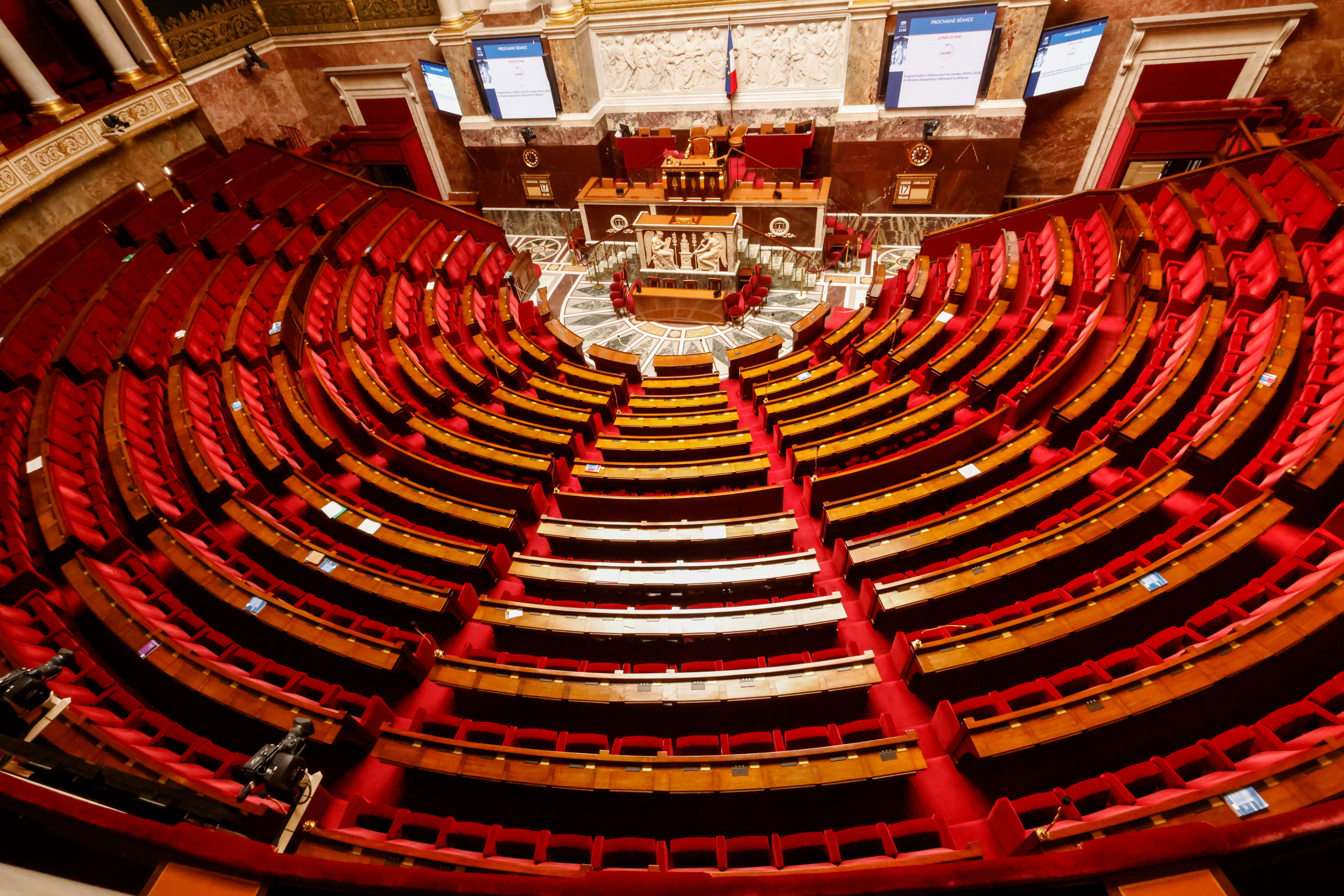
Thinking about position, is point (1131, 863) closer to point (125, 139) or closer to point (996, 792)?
point (996, 792)

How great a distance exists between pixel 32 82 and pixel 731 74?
1281 cm

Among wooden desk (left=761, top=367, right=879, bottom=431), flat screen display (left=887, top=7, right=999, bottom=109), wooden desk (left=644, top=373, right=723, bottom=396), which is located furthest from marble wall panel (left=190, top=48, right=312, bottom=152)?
wooden desk (left=761, top=367, right=879, bottom=431)

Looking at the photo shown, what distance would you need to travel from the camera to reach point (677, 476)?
21.3 feet

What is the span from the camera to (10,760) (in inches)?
90.5

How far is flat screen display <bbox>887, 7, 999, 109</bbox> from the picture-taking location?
33.9 ft

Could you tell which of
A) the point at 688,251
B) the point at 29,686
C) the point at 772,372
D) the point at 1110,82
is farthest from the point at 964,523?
the point at 1110,82

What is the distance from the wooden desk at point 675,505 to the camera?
20.0 ft

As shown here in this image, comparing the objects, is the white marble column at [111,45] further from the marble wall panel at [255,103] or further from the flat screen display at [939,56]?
the flat screen display at [939,56]

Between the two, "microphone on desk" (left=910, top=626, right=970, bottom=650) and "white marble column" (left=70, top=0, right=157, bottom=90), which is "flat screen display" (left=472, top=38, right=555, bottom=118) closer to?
"white marble column" (left=70, top=0, right=157, bottom=90)

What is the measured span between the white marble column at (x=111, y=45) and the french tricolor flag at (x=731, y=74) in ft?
39.7

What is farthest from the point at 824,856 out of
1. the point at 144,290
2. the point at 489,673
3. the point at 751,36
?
the point at 751,36

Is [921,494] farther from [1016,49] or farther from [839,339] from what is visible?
[1016,49]

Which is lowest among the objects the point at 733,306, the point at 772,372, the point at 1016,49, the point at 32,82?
the point at 772,372

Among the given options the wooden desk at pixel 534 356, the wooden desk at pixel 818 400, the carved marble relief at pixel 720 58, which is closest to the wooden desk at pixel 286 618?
the wooden desk at pixel 818 400
